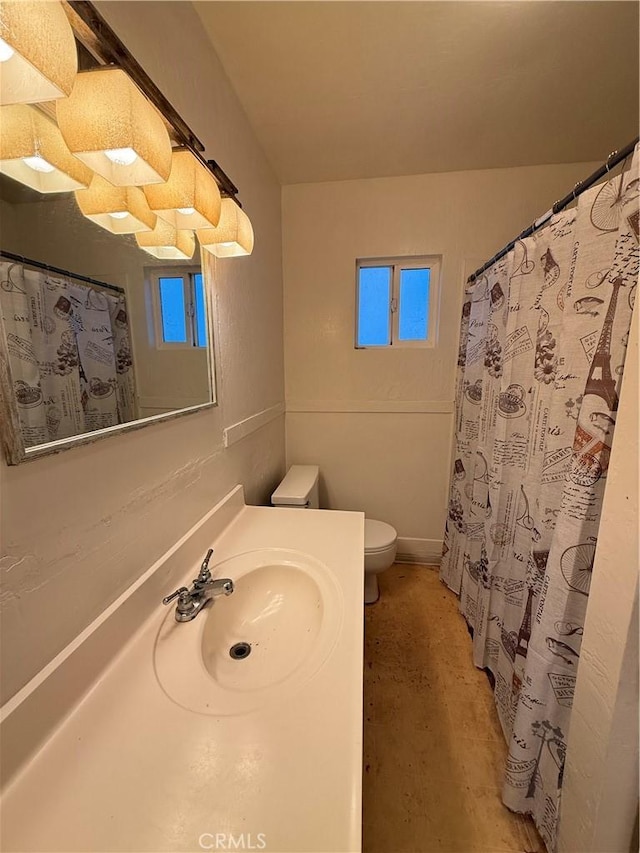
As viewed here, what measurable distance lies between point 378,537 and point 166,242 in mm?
1630

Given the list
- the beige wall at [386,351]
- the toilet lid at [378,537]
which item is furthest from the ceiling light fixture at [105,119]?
the toilet lid at [378,537]

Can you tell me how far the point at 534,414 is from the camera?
1070mm

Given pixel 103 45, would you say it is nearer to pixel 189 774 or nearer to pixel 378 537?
Answer: pixel 189 774

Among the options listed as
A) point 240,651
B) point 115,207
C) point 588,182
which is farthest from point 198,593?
point 588,182

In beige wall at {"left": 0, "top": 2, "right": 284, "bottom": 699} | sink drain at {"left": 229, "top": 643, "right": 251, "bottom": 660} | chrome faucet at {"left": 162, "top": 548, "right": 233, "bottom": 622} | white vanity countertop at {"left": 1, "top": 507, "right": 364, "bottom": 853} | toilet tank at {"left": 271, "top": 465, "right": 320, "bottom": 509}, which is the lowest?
sink drain at {"left": 229, "top": 643, "right": 251, "bottom": 660}

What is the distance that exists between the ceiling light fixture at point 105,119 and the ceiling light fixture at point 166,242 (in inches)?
9.5

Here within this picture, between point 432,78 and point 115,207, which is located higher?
point 432,78

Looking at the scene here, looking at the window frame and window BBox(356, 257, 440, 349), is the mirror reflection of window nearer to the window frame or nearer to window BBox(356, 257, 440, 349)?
the window frame

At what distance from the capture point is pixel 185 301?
1.00 m

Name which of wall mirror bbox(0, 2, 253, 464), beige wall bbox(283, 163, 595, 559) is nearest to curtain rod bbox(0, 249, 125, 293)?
wall mirror bbox(0, 2, 253, 464)

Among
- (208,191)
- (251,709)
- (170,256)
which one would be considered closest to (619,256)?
→ (208,191)

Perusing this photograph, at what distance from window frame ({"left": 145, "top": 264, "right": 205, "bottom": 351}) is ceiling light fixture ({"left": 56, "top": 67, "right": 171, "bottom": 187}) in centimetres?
31

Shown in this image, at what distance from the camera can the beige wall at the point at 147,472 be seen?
0.54 meters

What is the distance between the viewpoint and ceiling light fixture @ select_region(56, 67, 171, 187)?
0.54m
